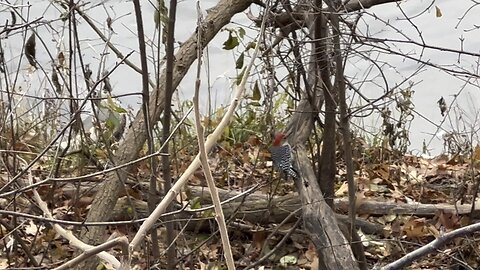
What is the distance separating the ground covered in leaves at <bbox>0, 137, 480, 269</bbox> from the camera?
9.66 ft

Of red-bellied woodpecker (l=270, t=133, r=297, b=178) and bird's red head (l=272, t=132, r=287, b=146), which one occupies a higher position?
bird's red head (l=272, t=132, r=287, b=146)

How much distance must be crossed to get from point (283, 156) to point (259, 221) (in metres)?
0.70

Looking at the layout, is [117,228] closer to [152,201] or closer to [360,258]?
[152,201]

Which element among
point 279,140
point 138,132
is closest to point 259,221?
point 279,140

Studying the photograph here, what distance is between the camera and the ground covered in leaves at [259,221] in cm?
294

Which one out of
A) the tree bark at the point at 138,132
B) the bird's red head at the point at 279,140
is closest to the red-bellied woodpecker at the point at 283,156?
the bird's red head at the point at 279,140

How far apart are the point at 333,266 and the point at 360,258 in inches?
15.4

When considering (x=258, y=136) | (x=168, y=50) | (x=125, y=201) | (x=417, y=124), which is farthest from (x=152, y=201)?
(x=417, y=124)

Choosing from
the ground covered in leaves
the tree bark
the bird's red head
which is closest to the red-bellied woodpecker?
the bird's red head

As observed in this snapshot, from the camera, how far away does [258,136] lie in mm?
4090

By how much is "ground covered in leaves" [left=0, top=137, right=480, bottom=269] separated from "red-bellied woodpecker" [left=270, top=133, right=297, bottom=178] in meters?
0.20

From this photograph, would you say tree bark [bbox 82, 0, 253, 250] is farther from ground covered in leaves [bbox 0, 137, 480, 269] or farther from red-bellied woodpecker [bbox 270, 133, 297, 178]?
red-bellied woodpecker [bbox 270, 133, 297, 178]

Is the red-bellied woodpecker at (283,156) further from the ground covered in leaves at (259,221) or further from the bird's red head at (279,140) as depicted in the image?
the ground covered in leaves at (259,221)

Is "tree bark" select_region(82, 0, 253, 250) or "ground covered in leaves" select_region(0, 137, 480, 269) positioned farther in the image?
"ground covered in leaves" select_region(0, 137, 480, 269)
